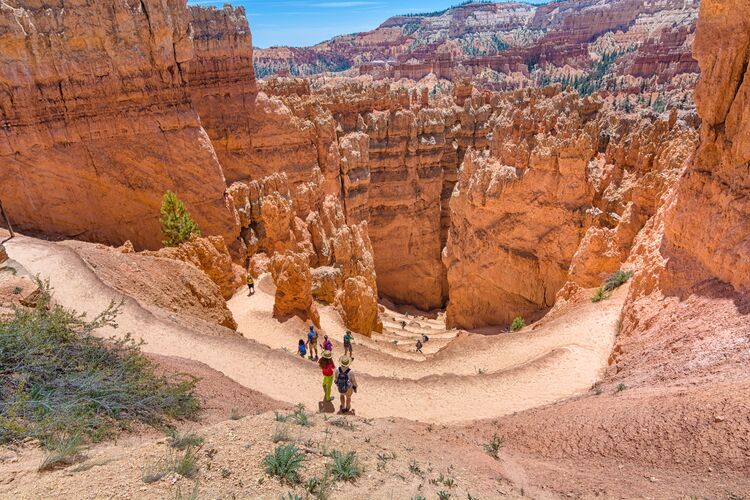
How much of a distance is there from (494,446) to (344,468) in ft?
11.4

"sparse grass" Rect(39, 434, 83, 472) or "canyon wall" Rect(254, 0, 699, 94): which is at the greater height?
"canyon wall" Rect(254, 0, 699, 94)

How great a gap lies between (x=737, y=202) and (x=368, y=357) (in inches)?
454

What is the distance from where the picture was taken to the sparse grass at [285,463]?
5.68m

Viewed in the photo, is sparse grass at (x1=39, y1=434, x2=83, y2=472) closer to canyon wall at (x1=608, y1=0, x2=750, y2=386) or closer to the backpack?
the backpack

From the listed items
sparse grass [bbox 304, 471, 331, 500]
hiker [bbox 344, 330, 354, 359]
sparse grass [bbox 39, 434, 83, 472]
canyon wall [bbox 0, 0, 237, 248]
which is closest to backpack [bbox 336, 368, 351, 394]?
hiker [bbox 344, 330, 354, 359]

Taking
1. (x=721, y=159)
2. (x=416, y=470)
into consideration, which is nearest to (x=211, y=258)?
(x=416, y=470)

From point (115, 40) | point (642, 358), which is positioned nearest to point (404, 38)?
point (115, 40)

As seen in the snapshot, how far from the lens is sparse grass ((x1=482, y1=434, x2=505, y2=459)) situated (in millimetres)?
8211

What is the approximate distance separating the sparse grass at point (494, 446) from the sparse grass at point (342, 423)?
8.01ft

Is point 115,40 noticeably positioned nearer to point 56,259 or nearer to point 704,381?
point 56,259

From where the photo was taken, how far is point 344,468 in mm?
6109

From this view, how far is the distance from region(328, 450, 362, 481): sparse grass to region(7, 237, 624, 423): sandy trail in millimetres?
5592

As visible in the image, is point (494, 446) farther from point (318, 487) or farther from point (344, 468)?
point (318, 487)

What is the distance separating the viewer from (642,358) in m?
11.0
